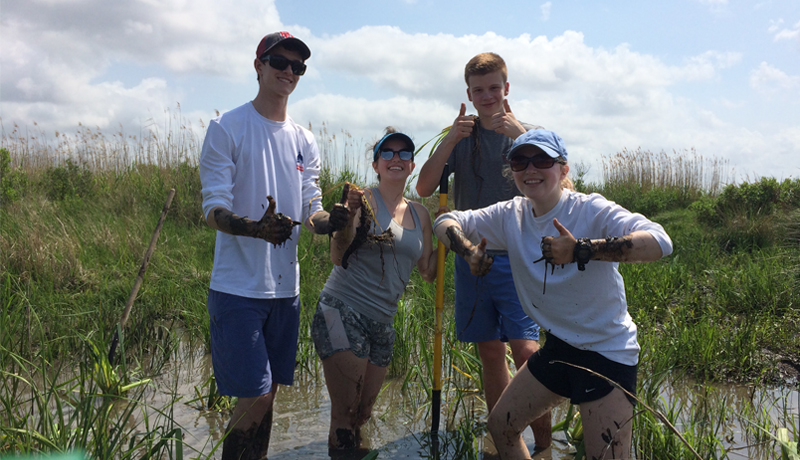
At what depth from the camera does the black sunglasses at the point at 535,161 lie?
264cm

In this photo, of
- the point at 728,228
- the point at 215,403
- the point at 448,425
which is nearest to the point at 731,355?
the point at 448,425

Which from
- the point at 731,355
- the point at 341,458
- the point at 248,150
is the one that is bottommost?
the point at 341,458

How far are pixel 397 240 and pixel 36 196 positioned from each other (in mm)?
9675

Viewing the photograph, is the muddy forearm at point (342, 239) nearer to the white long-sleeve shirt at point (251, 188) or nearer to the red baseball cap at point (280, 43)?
the white long-sleeve shirt at point (251, 188)

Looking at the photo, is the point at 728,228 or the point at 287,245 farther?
the point at 728,228

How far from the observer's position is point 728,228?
897 centimetres

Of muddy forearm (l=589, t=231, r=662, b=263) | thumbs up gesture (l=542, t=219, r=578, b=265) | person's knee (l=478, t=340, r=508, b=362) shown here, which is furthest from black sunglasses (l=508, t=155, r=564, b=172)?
person's knee (l=478, t=340, r=508, b=362)

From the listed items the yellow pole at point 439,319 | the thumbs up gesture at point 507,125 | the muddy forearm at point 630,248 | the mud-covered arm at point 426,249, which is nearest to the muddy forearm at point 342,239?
the mud-covered arm at point 426,249

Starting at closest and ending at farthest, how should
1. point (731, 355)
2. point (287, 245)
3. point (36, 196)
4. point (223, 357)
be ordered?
point (223, 357) < point (287, 245) < point (731, 355) < point (36, 196)

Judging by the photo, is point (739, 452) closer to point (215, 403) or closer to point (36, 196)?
point (215, 403)

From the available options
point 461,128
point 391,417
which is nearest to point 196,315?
point 391,417

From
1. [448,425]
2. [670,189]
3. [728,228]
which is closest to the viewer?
[448,425]

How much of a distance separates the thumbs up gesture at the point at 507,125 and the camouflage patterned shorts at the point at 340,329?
1.27 metres

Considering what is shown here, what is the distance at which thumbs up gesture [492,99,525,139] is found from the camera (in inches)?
126
